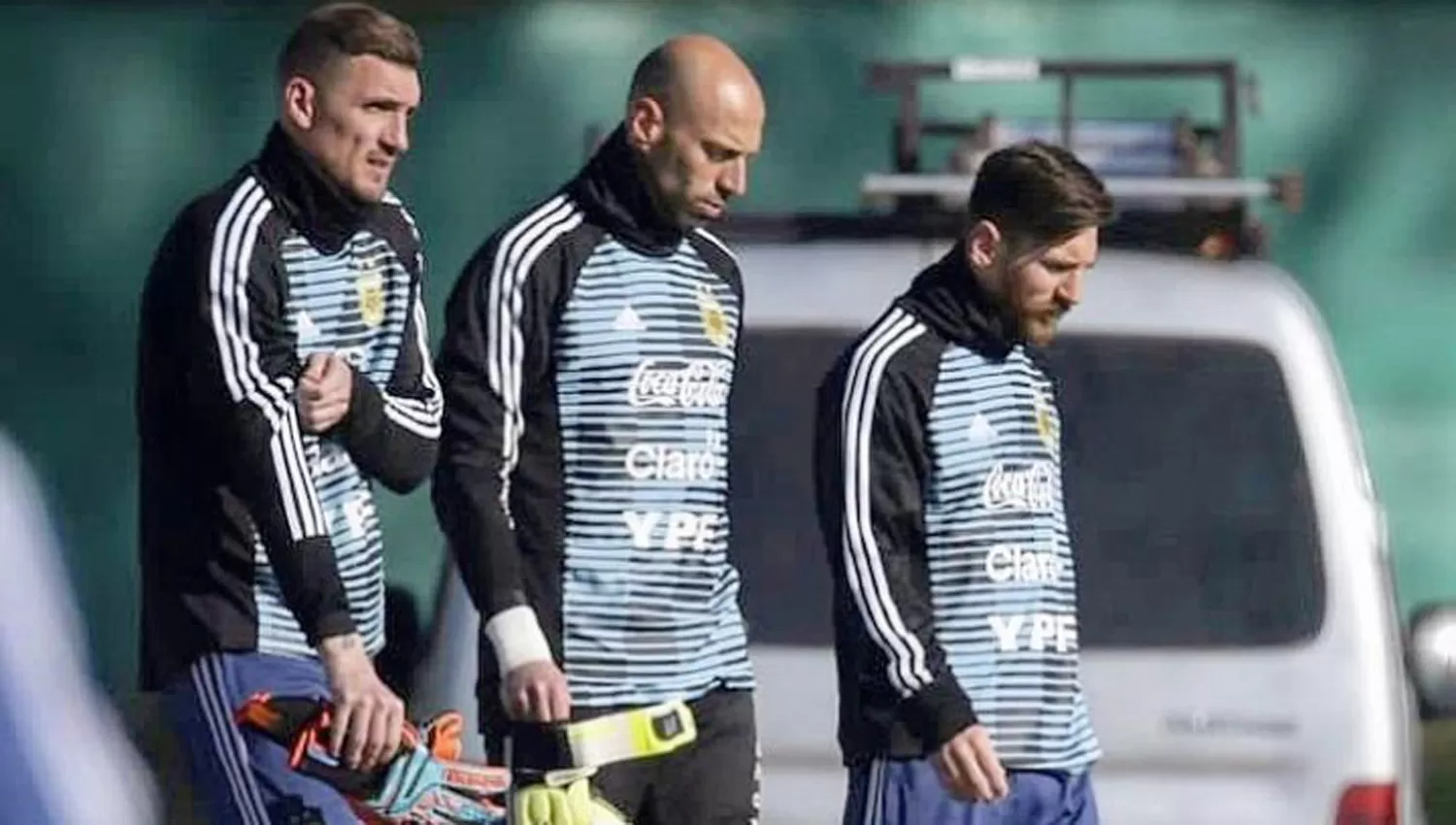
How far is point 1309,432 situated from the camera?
7129 millimetres

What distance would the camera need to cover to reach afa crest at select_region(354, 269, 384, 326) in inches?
227

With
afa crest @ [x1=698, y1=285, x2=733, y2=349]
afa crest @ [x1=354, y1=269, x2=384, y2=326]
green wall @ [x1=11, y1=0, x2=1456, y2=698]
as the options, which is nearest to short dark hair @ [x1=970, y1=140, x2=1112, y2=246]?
afa crest @ [x1=698, y1=285, x2=733, y2=349]

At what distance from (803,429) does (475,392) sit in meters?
1.33

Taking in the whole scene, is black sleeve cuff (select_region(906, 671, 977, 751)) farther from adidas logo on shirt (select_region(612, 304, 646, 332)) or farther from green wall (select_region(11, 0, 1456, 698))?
green wall (select_region(11, 0, 1456, 698))

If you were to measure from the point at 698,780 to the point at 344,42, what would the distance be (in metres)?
1.16

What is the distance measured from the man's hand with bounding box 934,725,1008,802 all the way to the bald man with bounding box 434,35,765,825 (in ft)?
0.96

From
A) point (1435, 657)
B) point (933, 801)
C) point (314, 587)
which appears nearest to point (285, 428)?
point (314, 587)

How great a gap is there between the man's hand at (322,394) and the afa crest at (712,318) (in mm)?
582

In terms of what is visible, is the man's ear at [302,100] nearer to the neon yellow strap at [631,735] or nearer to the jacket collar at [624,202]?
the jacket collar at [624,202]

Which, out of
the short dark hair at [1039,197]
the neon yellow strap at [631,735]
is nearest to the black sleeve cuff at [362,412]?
the neon yellow strap at [631,735]

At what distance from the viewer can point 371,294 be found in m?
5.78

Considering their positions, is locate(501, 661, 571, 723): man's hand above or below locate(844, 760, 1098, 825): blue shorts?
above

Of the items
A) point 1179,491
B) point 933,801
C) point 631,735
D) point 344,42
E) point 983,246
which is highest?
point 344,42

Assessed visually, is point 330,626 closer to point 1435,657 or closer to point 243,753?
point 243,753
